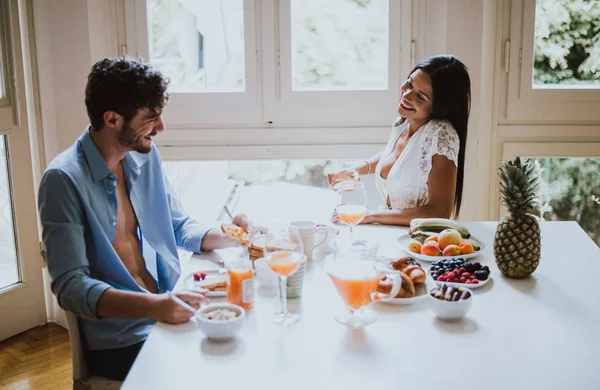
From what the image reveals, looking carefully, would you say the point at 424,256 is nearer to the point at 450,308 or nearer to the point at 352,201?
the point at 352,201

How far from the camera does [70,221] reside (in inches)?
64.6

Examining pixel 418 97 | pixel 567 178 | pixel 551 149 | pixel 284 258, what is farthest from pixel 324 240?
pixel 567 178

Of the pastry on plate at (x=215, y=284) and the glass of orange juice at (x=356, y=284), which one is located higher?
the glass of orange juice at (x=356, y=284)

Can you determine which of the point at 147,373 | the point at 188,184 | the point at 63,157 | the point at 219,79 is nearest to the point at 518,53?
the point at 219,79

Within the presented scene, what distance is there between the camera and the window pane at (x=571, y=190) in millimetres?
3389

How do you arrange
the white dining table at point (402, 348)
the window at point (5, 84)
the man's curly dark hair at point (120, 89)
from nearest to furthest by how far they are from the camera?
1. the white dining table at point (402, 348)
2. the man's curly dark hair at point (120, 89)
3. the window at point (5, 84)

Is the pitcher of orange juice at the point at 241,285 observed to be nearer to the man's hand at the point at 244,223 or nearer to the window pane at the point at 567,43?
the man's hand at the point at 244,223

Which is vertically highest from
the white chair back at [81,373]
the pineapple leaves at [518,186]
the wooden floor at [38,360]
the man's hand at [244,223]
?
the pineapple leaves at [518,186]

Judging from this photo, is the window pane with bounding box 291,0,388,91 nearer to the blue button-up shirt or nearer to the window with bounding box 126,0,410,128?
the window with bounding box 126,0,410,128

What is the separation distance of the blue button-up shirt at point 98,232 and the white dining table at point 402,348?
0.21 m

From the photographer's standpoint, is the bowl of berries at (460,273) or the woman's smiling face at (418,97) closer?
the bowl of berries at (460,273)

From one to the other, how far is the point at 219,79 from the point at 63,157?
168 cm

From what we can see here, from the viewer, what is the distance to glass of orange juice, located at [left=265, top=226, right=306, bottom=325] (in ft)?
4.79

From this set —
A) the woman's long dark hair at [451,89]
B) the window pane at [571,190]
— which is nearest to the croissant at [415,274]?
the woman's long dark hair at [451,89]
